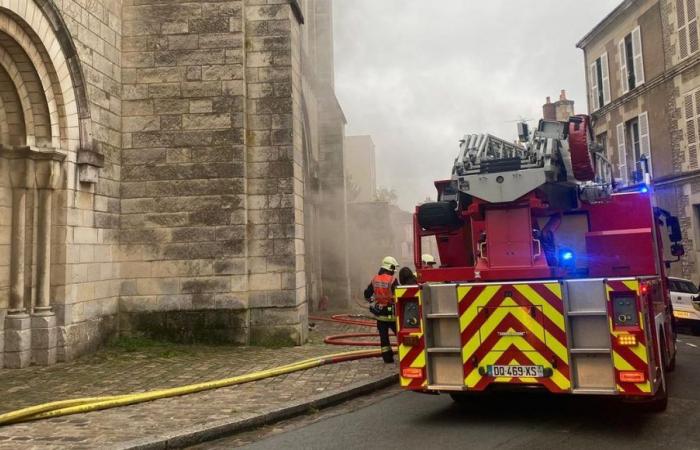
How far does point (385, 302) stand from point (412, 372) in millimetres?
2572

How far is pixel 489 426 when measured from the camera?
431 centimetres

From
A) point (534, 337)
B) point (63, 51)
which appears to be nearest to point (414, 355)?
point (534, 337)

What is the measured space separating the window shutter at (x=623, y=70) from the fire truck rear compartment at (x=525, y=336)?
16338 mm

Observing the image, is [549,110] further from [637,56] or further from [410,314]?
[410,314]

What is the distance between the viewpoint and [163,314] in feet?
26.6

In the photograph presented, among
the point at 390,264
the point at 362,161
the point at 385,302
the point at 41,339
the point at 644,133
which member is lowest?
the point at 41,339

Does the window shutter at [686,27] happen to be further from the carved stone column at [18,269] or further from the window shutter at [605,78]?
the carved stone column at [18,269]

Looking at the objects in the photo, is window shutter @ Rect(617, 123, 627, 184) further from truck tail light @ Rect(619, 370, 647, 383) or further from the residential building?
the residential building

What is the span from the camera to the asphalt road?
3.88 meters

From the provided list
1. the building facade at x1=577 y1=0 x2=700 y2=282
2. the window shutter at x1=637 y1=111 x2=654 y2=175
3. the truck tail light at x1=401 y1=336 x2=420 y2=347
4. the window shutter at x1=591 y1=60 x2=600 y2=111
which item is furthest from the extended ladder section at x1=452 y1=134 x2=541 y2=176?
the window shutter at x1=591 y1=60 x2=600 y2=111

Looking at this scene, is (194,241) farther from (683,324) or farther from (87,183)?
(683,324)

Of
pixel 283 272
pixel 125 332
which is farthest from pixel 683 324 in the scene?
pixel 125 332

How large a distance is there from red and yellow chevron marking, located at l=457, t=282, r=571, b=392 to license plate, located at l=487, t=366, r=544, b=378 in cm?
3

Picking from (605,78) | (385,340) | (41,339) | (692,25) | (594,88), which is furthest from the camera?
(594,88)
